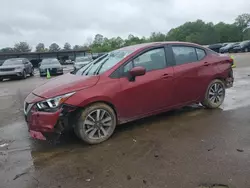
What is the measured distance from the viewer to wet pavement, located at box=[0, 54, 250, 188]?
3100mm

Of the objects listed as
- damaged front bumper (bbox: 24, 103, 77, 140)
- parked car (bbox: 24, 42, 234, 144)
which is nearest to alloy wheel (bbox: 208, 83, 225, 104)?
parked car (bbox: 24, 42, 234, 144)

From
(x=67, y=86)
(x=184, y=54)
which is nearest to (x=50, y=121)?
(x=67, y=86)

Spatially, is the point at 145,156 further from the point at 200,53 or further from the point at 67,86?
the point at 200,53

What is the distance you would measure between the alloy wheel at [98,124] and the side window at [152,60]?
1.14 metres

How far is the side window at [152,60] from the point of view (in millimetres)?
4812

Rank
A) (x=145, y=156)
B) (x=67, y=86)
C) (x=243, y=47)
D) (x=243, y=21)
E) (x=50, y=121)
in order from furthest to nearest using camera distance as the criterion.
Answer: (x=243, y=21), (x=243, y=47), (x=67, y=86), (x=50, y=121), (x=145, y=156)

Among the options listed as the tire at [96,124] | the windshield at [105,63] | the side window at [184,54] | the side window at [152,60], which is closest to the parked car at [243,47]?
the side window at [184,54]

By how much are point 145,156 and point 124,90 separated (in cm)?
128

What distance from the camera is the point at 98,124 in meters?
4.30

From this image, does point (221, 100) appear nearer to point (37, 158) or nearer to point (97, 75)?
point (97, 75)

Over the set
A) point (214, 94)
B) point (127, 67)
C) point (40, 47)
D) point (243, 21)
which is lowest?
point (214, 94)

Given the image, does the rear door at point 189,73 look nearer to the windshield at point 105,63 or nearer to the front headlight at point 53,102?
the windshield at point 105,63

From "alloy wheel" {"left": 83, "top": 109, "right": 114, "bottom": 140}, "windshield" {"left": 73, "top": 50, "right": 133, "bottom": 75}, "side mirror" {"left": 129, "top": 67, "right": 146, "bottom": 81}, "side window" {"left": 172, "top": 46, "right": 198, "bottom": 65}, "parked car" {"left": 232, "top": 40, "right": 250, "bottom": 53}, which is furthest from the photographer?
"parked car" {"left": 232, "top": 40, "right": 250, "bottom": 53}

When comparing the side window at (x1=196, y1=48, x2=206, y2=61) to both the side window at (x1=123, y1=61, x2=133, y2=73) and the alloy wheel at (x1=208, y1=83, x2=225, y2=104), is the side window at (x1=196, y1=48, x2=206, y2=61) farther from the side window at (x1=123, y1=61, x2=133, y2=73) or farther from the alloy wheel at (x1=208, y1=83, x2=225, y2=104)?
the side window at (x1=123, y1=61, x2=133, y2=73)
